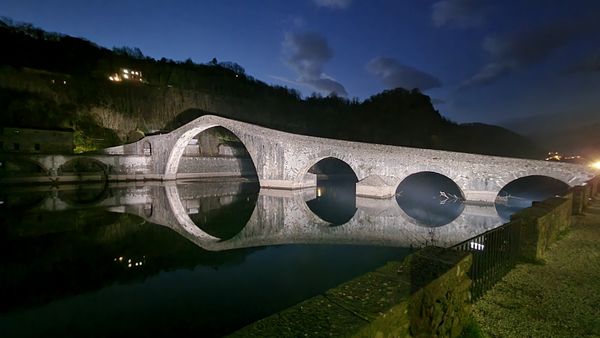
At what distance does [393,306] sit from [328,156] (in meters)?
18.3

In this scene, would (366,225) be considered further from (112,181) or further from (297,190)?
(112,181)

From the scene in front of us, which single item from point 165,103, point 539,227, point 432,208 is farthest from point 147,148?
point 539,227

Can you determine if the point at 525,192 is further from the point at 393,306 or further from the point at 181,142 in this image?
the point at 181,142

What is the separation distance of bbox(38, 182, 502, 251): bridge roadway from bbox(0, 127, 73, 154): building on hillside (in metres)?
12.2

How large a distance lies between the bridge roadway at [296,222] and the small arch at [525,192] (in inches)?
55.2

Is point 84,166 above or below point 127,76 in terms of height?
below

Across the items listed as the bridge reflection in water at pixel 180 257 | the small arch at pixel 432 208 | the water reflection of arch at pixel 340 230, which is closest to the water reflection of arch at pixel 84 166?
the bridge reflection in water at pixel 180 257

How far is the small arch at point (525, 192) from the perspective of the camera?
1590 centimetres

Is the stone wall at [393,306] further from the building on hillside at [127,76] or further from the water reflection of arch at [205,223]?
the building on hillside at [127,76]

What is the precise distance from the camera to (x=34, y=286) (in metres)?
6.36

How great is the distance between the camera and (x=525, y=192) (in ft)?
76.4

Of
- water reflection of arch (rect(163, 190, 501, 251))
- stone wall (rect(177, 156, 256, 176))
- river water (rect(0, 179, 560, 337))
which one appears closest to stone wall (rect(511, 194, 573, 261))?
river water (rect(0, 179, 560, 337))

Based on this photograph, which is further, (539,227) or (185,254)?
(185,254)

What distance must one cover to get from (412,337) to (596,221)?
28.9ft
